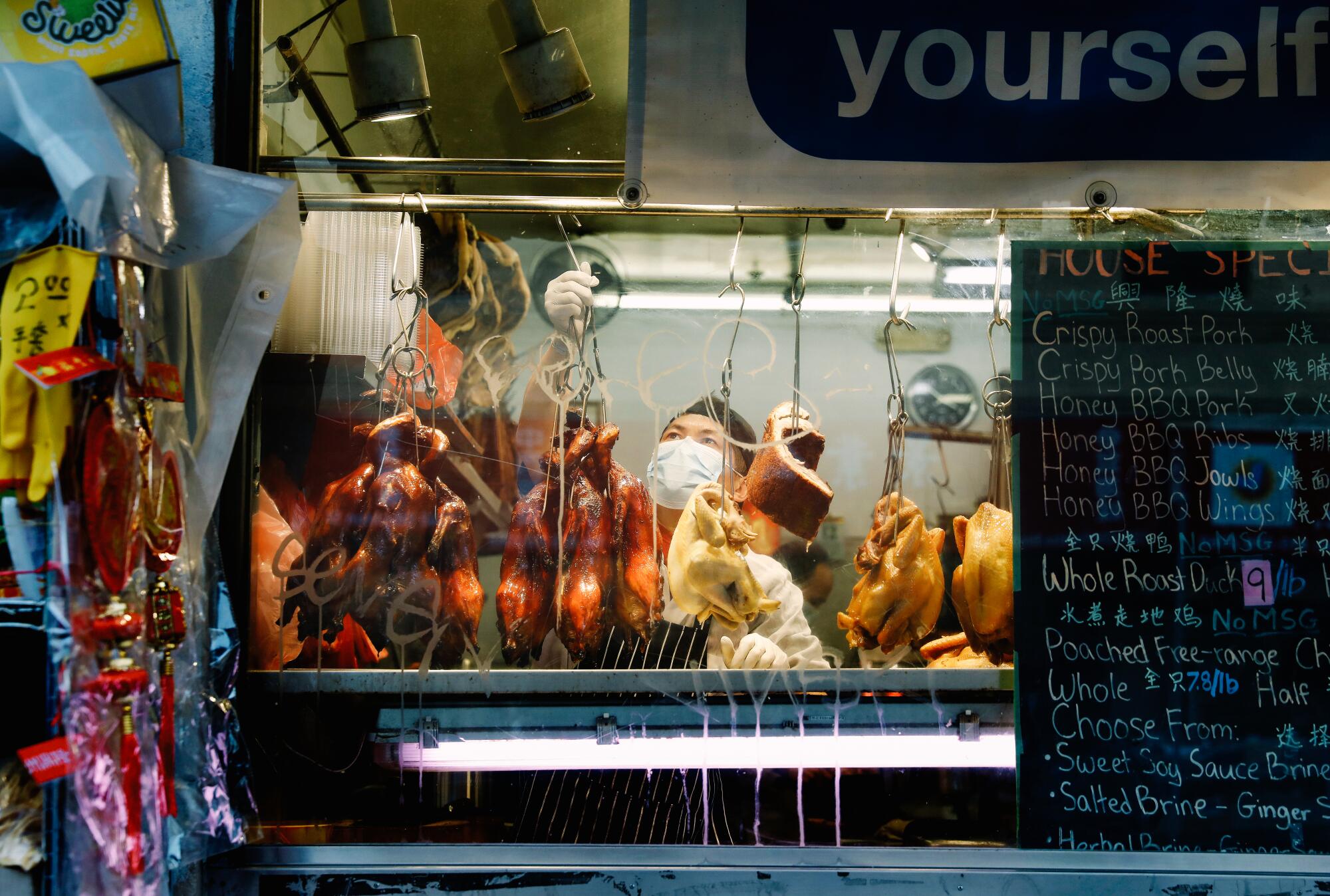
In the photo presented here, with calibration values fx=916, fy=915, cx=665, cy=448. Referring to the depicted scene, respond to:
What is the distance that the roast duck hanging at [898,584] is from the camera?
317cm

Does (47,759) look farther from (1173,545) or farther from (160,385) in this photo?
(1173,545)

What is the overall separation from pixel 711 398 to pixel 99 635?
2.16 m

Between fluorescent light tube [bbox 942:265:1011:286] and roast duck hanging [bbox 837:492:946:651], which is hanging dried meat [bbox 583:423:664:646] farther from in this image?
fluorescent light tube [bbox 942:265:1011:286]

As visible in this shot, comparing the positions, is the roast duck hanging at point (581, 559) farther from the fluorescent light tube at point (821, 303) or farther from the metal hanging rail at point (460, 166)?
the metal hanging rail at point (460, 166)

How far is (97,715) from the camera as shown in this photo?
6.62 ft

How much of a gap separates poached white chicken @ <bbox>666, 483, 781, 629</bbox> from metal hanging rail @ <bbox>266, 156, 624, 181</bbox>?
115cm

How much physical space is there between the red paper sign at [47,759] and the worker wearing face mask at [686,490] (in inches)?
59.4

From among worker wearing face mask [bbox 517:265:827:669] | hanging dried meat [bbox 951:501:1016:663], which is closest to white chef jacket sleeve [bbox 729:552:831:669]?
worker wearing face mask [bbox 517:265:827:669]

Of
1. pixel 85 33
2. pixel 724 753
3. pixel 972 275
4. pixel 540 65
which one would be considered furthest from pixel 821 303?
pixel 85 33

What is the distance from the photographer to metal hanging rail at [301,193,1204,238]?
287 centimetres

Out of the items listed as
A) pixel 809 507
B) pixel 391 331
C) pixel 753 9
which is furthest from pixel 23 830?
pixel 753 9

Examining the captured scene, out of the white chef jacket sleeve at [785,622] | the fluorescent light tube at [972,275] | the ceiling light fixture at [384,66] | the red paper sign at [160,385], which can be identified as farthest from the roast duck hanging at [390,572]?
the fluorescent light tube at [972,275]

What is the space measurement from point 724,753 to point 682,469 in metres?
1.03

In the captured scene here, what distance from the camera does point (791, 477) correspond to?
130 inches
